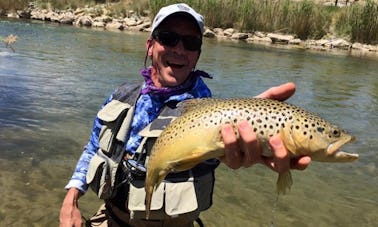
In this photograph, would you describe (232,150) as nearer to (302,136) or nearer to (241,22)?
(302,136)

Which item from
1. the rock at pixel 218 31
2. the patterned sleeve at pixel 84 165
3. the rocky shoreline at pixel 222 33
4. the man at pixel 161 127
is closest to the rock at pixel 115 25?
the rocky shoreline at pixel 222 33

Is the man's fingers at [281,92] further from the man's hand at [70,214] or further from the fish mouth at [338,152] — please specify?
the man's hand at [70,214]

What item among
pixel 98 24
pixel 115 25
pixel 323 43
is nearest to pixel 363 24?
pixel 323 43

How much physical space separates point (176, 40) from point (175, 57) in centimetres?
12

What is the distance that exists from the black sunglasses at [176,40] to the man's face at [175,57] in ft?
0.05

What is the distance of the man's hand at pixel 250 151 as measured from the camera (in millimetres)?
2494

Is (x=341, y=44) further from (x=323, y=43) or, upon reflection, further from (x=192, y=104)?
(x=192, y=104)

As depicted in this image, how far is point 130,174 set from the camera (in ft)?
10.9

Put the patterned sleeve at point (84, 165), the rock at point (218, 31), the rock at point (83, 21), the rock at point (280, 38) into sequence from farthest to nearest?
the rock at point (83, 21), the rock at point (218, 31), the rock at point (280, 38), the patterned sleeve at point (84, 165)

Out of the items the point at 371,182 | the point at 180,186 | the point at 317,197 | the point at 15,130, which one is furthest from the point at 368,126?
the point at 180,186

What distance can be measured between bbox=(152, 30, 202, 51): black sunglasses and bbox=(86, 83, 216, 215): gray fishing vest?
0.39m

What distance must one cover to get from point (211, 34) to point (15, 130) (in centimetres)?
2199

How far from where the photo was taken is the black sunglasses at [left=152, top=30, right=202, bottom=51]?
340 cm

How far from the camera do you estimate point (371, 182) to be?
7109 millimetres
